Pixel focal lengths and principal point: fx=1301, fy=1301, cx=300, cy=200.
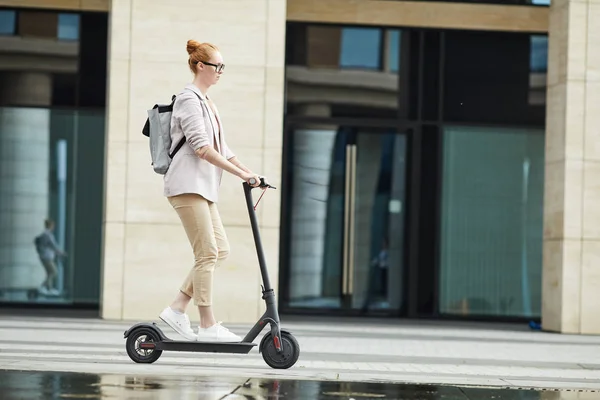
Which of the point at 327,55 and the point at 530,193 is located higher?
the point at 327,55

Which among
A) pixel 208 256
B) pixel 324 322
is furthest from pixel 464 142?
pixel 208 256

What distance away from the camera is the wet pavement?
601cm

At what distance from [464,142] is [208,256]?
29.1ft

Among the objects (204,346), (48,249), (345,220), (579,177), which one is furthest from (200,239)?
(48,249)

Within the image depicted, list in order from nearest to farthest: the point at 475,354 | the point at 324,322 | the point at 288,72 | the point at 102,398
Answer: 1. the point at 102,398
2. the point at 475,354
3. the point at 324,322
4. the point at 288,72

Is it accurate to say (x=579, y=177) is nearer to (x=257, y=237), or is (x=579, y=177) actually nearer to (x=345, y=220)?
(x=345, y=220)

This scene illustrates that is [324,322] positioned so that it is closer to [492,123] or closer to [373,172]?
[373,172]

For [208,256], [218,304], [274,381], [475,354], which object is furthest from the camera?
[218,304]

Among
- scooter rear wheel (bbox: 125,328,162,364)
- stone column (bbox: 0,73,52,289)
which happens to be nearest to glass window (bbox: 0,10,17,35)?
stone column (bbox: 0,73,52,289)

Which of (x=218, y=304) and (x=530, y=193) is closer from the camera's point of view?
(x=218, y=304)

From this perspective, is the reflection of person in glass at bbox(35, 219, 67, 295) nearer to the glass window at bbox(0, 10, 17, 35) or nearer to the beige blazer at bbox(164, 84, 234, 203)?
the glass window at bbox(0, 10, 17, 35)

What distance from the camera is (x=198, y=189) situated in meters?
7.75

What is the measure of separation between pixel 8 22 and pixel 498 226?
6.51 meters

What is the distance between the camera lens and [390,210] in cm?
1619
